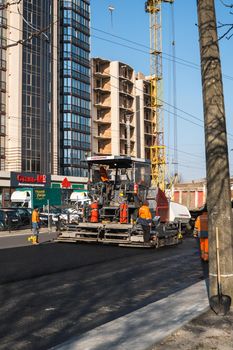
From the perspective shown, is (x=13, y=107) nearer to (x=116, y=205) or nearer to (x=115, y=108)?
(x=115, y=108)

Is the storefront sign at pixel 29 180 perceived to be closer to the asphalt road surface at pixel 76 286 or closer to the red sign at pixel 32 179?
the red sign at pixel 32 179

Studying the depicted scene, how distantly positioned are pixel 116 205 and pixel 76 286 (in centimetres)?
932

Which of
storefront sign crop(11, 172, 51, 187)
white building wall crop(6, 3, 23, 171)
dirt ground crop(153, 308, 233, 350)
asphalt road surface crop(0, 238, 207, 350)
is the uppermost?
white building wall crop(6, 3, 23, 171)

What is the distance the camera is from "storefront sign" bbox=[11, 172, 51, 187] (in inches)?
2235

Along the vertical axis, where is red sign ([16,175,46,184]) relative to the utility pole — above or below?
above

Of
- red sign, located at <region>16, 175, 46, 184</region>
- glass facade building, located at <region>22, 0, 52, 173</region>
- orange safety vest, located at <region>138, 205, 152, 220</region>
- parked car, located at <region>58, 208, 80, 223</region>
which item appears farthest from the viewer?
glass facade building, located at <region>22, 0, 52, 173</region>

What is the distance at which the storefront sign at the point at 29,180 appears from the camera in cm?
5678

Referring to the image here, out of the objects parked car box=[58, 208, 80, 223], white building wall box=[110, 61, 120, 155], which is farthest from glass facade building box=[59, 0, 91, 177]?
parked car box=[58, 208, 80, 223]

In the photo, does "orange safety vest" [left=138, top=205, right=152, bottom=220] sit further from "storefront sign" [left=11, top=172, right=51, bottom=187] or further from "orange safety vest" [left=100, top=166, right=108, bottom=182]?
"storefront sign" [left=11, top=172, right=51, bottom=187]

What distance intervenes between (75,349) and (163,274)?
6505 mm

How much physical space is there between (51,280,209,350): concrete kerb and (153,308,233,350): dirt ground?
10cm

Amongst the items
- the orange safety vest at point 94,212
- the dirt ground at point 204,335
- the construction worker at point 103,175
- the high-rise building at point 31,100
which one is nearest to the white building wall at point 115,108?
the high-rise building at point 31,100

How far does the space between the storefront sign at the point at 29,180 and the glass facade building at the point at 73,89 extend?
31.4 feet

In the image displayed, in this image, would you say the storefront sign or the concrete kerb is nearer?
the concrete kerb
